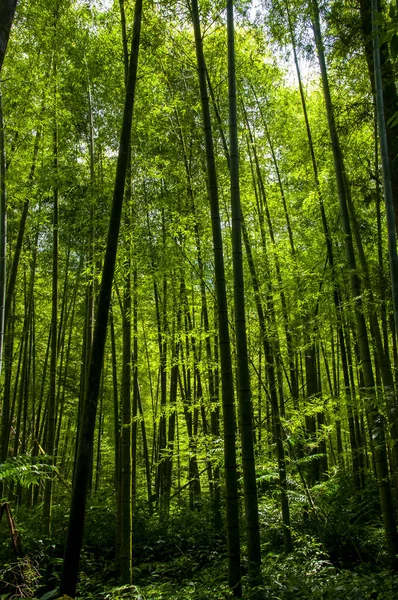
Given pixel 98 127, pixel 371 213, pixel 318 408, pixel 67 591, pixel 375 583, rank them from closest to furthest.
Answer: pixel 67 591
pixel 375 583
pixel 318 408
pixel 371 213
pixel 98 127

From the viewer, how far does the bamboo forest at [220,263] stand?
2.82 metres

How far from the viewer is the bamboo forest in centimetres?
282

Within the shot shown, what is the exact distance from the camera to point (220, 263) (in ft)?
10.1

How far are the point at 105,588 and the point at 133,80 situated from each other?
401 centimetres

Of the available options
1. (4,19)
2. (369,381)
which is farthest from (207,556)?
(4,19)

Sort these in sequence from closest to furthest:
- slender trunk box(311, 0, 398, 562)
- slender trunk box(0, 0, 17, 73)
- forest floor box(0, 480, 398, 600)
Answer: slender trunk box(0, 0, 17, 73) < forest floor box(0, 480, 398, 600) < slender trunk box(311, 0, 398, 562)

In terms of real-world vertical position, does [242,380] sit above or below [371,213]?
below

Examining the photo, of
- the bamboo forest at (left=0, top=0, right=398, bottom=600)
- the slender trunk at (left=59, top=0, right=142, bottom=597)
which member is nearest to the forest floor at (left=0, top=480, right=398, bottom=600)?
the bamboo forest at (left=0, top=0, right=398, bottom=600)

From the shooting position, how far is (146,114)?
4.71 m

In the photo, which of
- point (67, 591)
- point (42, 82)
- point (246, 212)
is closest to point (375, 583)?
point (67, 591)

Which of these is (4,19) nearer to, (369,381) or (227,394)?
(227,394)

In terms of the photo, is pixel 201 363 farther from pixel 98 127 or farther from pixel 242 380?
pixel 98 127

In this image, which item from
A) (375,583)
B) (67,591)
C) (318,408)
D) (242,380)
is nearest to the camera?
(67,591)

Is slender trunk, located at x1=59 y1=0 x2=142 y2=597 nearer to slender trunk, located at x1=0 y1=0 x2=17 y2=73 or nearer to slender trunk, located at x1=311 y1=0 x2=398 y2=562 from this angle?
slender trunk, located at x1=0 y1=0 x2=17 y2=73
